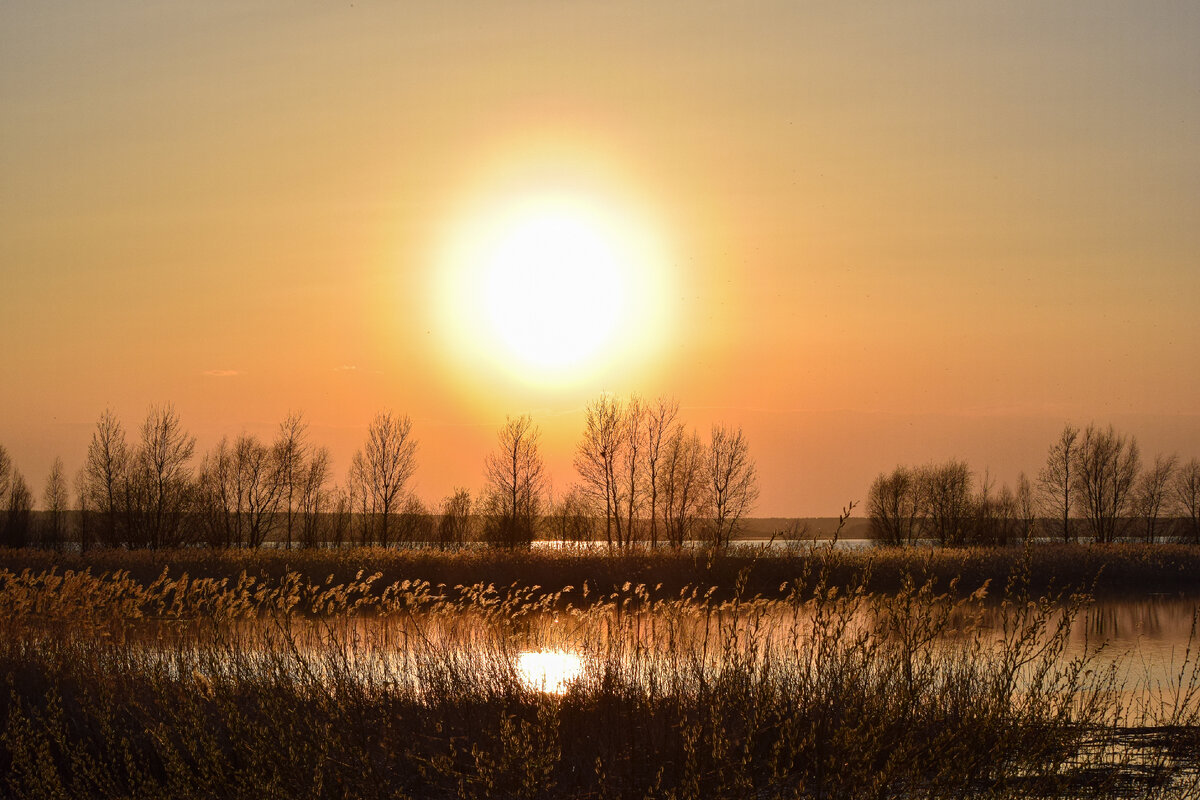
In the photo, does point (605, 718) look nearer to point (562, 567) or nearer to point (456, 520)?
point (562, 567)

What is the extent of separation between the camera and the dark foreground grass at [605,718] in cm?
580

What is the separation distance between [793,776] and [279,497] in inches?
2745

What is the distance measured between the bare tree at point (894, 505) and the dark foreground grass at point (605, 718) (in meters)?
68.0

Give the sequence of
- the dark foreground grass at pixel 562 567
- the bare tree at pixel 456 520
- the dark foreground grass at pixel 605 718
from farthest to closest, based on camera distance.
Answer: the bare tree at pixel 456 520, the dark foreground grass at pixel 562 567, the dark foreground grass at pixel 605 718

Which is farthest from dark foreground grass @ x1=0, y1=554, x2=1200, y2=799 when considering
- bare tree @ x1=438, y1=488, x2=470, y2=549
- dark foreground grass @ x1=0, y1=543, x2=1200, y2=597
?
bare tree @ x1=438, y1=488, x2=470, y2=549

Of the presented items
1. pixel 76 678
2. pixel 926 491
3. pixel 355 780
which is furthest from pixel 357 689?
pixel 926 491

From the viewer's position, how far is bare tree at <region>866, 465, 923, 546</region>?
79750 millimetres

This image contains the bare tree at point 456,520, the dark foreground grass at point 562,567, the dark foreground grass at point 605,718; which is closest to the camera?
the dark foreground grass at point 605,718

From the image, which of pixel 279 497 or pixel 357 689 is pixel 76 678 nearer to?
pixel 357 689

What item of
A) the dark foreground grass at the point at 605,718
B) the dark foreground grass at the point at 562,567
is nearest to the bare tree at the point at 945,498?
the dark foreground grass at the point at 562,567

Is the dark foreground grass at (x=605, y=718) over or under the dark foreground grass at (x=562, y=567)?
over

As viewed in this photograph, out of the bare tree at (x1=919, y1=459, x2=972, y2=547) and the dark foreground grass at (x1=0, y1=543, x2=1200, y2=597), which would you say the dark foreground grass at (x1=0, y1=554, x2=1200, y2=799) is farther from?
the bare tree at (x1=919, y1=459, x2=972, y2=547)

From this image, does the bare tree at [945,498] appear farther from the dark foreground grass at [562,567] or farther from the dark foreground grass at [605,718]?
the dark foreground grass at [605,718]

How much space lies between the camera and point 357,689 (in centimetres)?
934
